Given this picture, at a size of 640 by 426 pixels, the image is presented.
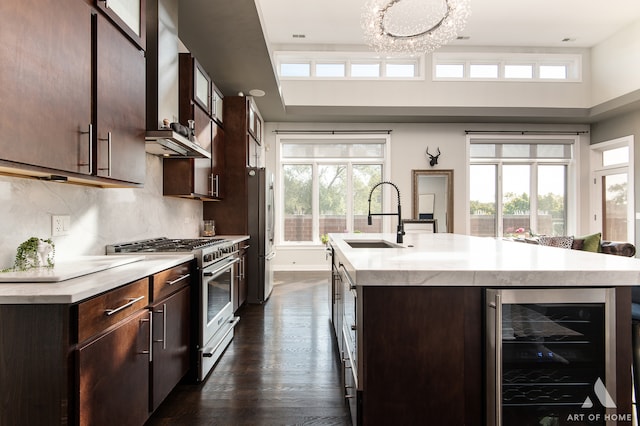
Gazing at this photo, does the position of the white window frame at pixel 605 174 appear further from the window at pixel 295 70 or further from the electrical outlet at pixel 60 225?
the electrical outlet at pixel 60 225

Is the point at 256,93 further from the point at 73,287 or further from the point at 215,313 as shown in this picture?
the point at 73,287

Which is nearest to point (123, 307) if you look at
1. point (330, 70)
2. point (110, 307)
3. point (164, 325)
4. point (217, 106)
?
point (110, 307)

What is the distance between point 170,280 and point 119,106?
100 centimetres

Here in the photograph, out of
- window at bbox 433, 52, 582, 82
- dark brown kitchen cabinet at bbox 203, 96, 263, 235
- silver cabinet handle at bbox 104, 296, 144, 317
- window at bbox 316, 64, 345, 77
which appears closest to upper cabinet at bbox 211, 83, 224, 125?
dark brown kitchen cabinet at bbox 203, 96, 263, 235

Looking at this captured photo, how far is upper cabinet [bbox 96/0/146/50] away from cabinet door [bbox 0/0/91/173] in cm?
18

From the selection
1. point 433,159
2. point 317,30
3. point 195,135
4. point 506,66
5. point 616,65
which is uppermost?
point 317,30

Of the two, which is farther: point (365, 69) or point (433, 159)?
point (433, 159)

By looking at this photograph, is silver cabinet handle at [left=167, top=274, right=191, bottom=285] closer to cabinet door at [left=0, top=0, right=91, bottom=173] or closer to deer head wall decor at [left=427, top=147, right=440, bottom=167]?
cabinet door at [left=0, top=0, right=91, bottom=173]

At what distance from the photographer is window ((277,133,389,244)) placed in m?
6.73

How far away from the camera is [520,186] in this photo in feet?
22.5

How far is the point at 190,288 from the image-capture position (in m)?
2.29

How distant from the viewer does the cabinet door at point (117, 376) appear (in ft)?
4.10

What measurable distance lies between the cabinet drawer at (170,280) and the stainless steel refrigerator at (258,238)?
80.3 inches

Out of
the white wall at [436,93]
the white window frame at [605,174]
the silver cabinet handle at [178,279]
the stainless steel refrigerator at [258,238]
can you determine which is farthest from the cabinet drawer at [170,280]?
the white window frame at [605,174]
